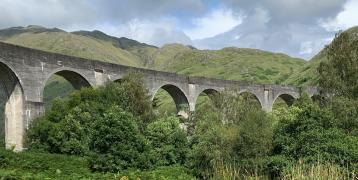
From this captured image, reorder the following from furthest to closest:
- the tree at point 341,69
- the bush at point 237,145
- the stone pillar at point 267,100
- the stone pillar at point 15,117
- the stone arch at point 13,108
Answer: the stone pillar at point 267,100
the tree at point 341,69
the stone pillar at point 15,117
the stone arch at point 13,108
the bush at point 237,145

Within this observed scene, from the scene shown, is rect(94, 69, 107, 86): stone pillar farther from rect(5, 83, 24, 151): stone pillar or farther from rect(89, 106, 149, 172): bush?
rect(89, 106, 149, 172): bush

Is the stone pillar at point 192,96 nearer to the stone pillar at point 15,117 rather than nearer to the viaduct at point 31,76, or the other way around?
the viaduct at point 31,76

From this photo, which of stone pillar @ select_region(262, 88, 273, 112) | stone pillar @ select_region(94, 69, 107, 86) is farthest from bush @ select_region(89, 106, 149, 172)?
stone pillar @ select_region(262, 88, 273, 112)

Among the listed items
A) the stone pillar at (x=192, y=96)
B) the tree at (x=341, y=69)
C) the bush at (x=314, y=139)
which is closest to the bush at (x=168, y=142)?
the bush at (x=314, y=139)

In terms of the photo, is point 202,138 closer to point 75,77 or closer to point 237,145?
point 237,145

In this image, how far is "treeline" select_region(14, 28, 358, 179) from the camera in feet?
101

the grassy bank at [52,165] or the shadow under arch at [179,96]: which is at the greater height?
the shadow under arch at [179,96]

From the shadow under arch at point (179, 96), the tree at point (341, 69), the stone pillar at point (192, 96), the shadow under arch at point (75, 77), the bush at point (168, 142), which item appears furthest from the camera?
the stone pillar at point (192, 96)

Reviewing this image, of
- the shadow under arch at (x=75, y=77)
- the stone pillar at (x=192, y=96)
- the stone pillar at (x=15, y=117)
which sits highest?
the shadow under arch at (x=75, y=77)

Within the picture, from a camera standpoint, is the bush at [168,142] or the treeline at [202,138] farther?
the bush at [168,142]

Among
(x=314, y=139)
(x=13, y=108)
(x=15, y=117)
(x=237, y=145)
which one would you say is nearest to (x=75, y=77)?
(x=13, y=108)

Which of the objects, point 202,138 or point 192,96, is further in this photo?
point 192,96

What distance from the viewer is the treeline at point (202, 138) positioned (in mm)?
30828

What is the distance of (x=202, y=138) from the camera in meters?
34.7
